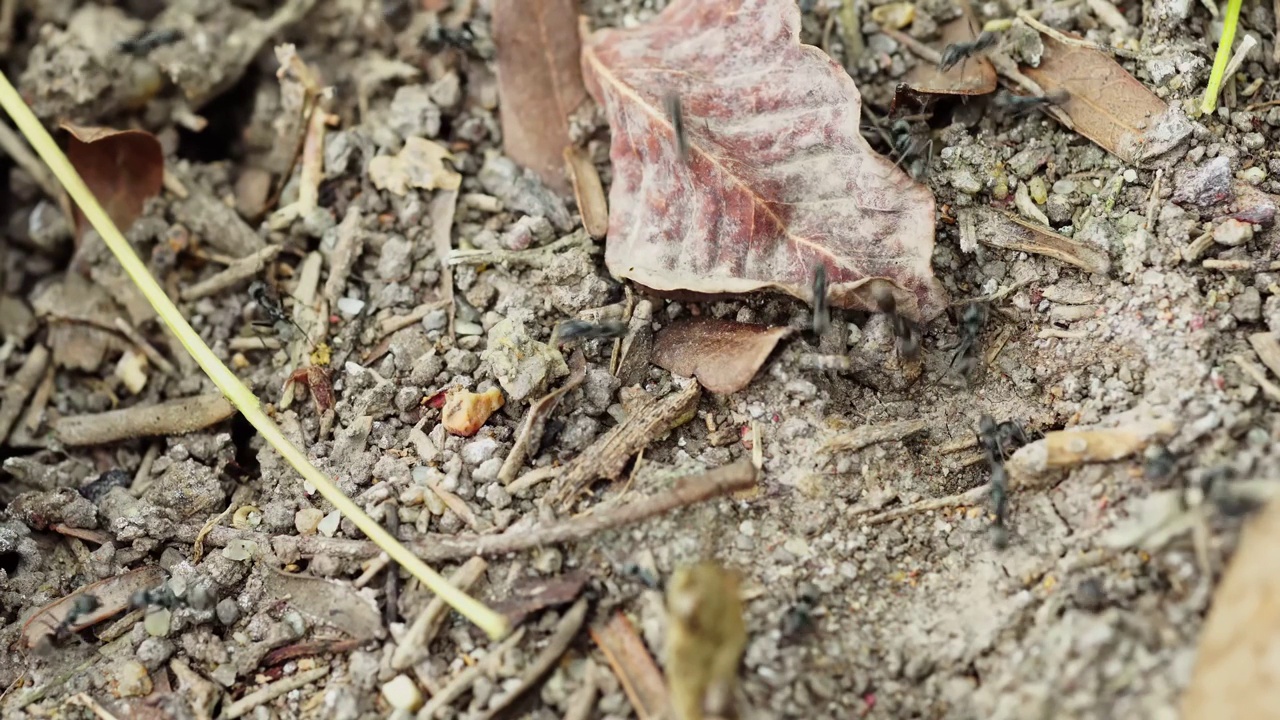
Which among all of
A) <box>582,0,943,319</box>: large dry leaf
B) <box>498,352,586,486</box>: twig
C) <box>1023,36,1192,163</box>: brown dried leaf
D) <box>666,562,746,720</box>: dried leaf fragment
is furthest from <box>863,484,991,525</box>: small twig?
<box>1023,36,1192,163</box>: brown dried leaf

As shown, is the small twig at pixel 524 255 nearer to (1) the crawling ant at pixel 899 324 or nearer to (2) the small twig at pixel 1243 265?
(1) the crawling ant at pixel 899 324

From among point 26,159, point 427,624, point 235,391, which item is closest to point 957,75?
point 427,624

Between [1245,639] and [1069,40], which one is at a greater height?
[1069,40]

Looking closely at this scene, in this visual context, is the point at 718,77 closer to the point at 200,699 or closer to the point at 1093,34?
the point at 1093,34

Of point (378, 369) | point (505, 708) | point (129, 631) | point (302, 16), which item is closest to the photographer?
point (505, 708)

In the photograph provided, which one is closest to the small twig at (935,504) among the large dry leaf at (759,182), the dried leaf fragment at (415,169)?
the large dry leaf at (759,182)

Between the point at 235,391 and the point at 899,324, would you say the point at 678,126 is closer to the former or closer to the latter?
the point at 899,324

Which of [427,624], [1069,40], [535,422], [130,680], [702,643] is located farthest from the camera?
[1069,40]

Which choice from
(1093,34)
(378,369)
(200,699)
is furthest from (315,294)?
(1093,34)
